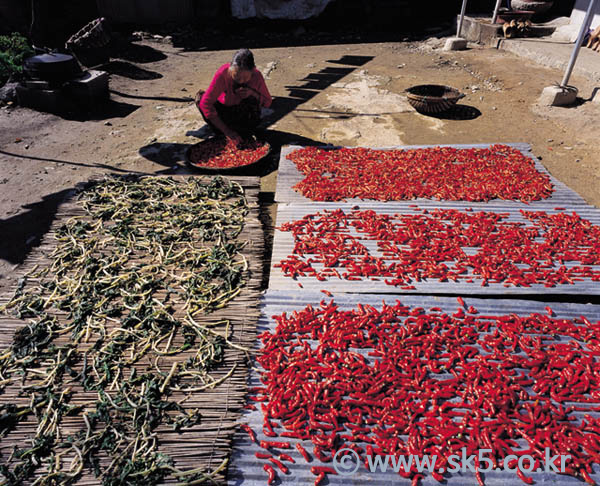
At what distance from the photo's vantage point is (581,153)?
21.8 feet

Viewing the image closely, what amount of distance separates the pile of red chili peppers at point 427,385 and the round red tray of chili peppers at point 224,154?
3.28m

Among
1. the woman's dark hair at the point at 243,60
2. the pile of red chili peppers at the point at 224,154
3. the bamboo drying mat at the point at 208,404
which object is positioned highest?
the woman's dark hair at the point at 243,60

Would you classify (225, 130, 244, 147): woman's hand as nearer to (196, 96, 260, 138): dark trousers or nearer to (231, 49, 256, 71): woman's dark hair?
(196, 96, 260, 138): dark trousers

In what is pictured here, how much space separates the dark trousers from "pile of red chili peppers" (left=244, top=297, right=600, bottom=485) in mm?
4441

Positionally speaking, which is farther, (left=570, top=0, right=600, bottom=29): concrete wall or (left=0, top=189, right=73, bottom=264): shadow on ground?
(left=570, top=0, right=600, bottom=29): concrete wall

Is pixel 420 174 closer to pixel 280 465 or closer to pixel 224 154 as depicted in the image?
pixel 224 154

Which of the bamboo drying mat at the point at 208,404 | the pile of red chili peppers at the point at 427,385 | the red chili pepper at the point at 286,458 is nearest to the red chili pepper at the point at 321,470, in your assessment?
the pile of red chili peppers at the point at 427,385

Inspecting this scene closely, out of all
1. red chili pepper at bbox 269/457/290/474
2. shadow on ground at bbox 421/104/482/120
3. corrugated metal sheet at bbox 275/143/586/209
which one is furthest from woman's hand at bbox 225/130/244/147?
red chili pepper at bbox 269/457/290/474

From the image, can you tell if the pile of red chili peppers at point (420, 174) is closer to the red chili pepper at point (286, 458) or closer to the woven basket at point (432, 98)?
the woven basket at point (432, 98)

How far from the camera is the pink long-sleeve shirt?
613 centimetres

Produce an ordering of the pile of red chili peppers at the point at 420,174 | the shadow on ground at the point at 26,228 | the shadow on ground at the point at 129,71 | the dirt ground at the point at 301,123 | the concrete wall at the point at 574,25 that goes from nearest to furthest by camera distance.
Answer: the shadow on ground at the point at 26,228
the pile of red chili peppers at the point at 420,174
the dirt ground at the point at 301,123
the shadow on ground at the point at 129,71
the concrete wall at the point at 574,25

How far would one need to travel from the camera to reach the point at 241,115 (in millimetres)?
6656

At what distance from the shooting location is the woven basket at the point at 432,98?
26.2 feet

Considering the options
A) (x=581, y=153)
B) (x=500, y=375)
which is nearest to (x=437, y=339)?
(x=500, y=375)
